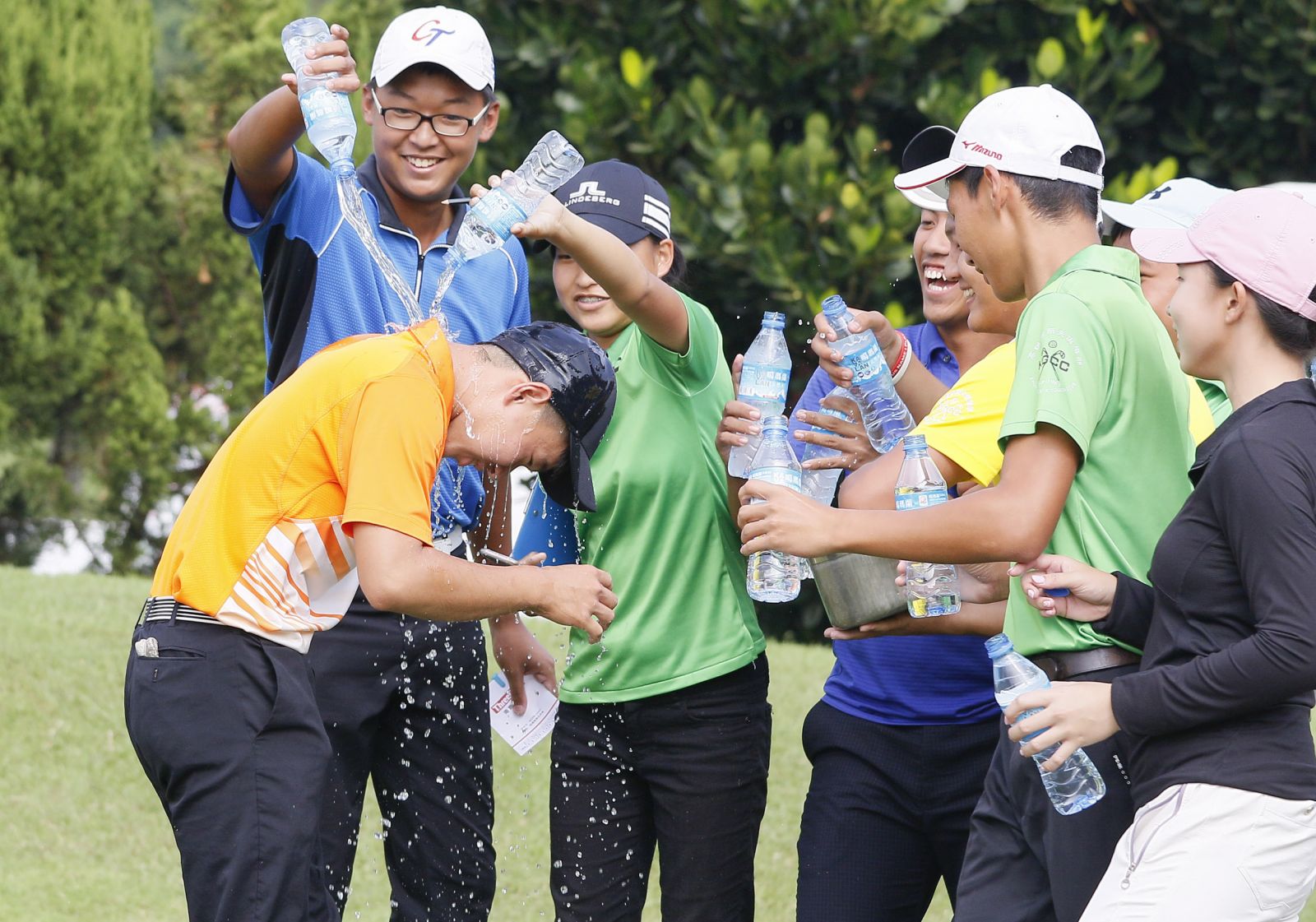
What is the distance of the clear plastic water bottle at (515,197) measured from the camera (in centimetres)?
391

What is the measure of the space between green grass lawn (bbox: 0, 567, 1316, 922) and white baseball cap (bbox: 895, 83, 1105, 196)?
3519 millimetres

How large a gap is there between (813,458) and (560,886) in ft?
4.64

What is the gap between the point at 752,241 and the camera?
9.52 meters

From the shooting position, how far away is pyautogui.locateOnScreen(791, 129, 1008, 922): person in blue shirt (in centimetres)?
439

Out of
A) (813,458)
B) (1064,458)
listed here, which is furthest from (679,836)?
(1064,458)

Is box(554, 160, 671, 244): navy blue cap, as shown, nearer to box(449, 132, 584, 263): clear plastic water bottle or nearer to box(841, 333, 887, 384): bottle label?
box(449, 132, 584, 263): clear plastic water bottle

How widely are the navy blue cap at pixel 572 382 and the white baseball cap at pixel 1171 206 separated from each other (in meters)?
1.37

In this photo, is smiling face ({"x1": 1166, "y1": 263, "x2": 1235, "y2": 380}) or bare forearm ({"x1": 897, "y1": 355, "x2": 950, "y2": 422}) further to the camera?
bare forearm ({"x1": 897, "y1": 355, "x2": 950, "y2": 422})

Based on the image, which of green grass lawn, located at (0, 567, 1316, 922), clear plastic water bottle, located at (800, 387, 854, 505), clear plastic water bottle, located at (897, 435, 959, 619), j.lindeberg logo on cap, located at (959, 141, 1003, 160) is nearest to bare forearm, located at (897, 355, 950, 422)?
clear plastic water bottle, located at (800, 387, 854, 505)

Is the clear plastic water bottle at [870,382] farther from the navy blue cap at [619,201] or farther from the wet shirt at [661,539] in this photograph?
the navy blue cap at [619,201]

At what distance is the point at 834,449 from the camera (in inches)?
177

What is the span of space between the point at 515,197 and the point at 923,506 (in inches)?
49.2

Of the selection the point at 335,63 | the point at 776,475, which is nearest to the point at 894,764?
the point at 776,475

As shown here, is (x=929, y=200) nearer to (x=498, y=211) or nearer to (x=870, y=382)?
(x=870, y=382)
